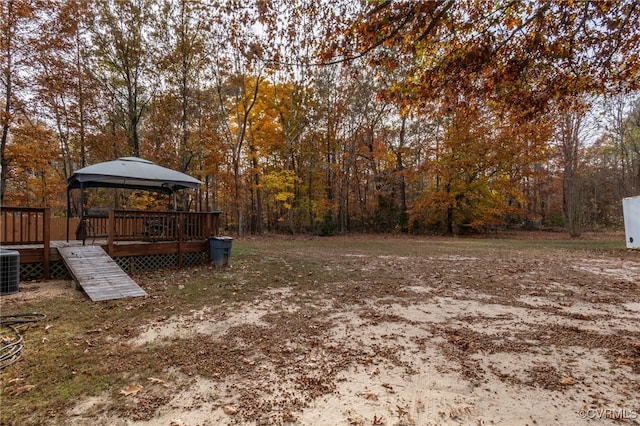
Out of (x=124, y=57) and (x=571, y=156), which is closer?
(x=124, y=57)

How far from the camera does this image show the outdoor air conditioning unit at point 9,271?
16.3 ft

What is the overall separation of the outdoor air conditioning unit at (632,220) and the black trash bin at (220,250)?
44.6ft

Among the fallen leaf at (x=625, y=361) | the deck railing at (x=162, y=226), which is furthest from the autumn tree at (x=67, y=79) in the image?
the fallen leaf at (x=625, y=361)

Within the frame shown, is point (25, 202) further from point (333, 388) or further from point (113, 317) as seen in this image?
point (333, 388)

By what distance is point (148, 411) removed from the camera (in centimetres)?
223

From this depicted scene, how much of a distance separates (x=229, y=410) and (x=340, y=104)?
19697 millimetres

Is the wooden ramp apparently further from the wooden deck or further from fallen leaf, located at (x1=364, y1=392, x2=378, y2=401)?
fallen leaf, located at (x1=364, y1=392, x2=378, y2=401)

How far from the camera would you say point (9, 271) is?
5.04 m

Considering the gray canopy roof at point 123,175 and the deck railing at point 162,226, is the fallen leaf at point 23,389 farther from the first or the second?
the gray canopy roof at point 123,175

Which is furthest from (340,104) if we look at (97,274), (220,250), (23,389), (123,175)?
(23,389)

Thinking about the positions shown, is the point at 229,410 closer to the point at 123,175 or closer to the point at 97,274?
the point at 97,274

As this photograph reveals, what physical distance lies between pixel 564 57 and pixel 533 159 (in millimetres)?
15946

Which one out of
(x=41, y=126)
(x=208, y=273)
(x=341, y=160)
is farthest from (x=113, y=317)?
(x=341, y=160)

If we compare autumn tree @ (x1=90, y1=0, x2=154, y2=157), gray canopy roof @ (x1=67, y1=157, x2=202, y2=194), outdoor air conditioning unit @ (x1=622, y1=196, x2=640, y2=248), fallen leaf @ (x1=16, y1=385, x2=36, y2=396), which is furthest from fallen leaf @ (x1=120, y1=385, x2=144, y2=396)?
autumn tree @ (x1=90, y1=0, x2=154, y2=157)
